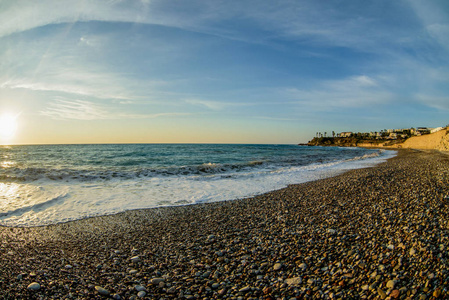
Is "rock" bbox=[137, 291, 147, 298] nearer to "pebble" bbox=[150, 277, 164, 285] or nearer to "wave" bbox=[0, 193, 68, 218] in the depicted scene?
"pebble" bbox=[150, 277, 164, 285]

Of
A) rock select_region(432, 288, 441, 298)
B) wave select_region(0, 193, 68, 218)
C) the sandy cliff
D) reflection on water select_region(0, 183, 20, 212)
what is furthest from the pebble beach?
the sandy cliff

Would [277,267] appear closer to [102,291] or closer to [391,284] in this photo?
[391,284]

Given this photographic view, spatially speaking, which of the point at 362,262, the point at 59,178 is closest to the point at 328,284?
the point at 362,262

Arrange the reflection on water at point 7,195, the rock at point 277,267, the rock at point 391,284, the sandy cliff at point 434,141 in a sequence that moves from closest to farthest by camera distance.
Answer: the rock at point 391,284, the rock at point 277,267, the reflection on water at point 7,195, the sandy cliff at point 434,141

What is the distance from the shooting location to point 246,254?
520 centimetres

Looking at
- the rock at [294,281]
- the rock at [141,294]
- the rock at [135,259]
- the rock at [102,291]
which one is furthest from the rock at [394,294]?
the rock at [135,259]

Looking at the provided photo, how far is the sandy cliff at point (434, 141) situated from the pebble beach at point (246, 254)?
6749 cm

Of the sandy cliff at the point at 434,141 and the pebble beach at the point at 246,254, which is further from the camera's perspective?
the sandy cliff at the point at 434,141

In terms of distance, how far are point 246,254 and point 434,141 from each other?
91.8 m

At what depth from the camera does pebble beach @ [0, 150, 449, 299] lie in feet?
12.8

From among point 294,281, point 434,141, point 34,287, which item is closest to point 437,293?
point 294,281

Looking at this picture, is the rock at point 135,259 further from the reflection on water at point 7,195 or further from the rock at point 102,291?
the reflection on water at point 7,195

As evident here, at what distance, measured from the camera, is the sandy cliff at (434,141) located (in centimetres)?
5600

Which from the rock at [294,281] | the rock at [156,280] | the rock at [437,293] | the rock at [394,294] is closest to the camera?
the rock at [437,293]
